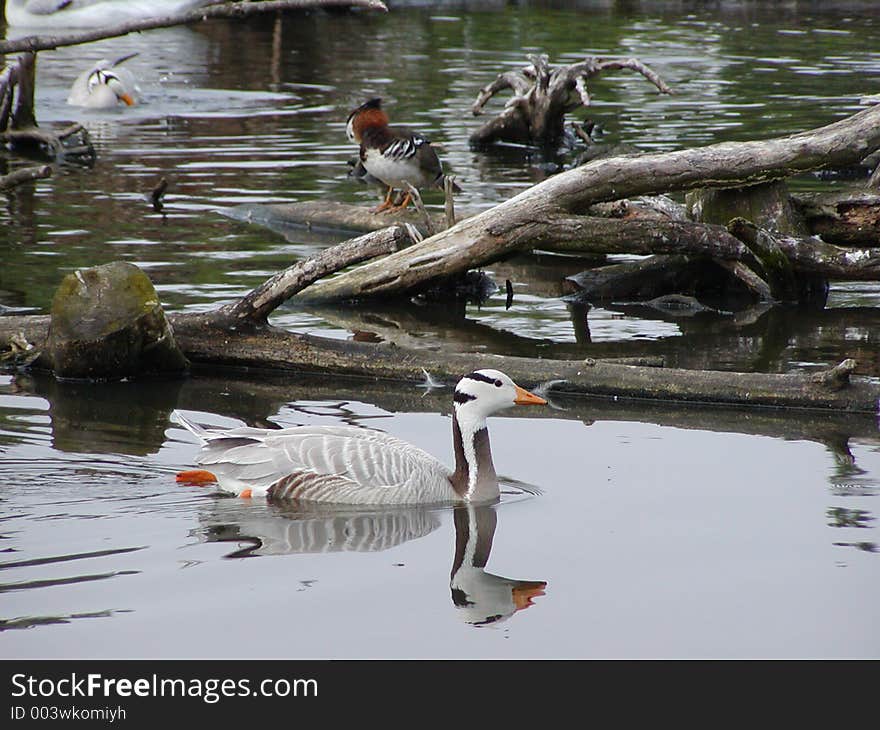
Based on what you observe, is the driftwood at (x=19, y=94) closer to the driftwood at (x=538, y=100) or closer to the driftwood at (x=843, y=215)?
the driftwood at (x=538, y=100)

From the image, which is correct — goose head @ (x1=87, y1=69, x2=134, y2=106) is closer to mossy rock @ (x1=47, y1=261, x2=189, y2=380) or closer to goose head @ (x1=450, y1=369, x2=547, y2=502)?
mossy rock @ (x1=47, y1=261, x2=189, y2=380)

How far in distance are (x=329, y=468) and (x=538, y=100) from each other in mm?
14682

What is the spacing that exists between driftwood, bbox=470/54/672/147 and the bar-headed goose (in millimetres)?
12388

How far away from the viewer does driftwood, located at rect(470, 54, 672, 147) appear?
20.6 m

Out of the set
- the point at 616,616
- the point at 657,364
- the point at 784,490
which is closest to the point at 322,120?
the point at 657,364

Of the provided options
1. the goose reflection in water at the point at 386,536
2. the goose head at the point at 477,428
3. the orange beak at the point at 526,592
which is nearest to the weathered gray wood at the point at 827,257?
the goose head at the point at 477,428

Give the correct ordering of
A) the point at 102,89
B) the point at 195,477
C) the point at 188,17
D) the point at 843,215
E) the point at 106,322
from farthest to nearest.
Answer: the point at 102,89, the point at 843,215, the point at 106,322, the point at 195,477, the point at 188,17

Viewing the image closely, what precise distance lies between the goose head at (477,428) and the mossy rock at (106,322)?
9.38ft

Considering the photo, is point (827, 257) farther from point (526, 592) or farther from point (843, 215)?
point (526, 592)

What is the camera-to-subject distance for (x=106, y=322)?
10.3 m

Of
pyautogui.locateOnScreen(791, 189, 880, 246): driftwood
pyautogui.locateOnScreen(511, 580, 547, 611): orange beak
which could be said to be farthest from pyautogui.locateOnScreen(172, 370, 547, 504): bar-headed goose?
pyautogui.locateOnScreen(791, 189, 880, 246): driftwood

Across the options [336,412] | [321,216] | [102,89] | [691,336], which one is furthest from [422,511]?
[102,89]

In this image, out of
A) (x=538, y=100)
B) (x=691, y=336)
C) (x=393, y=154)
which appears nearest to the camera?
(x=691, y=336)
